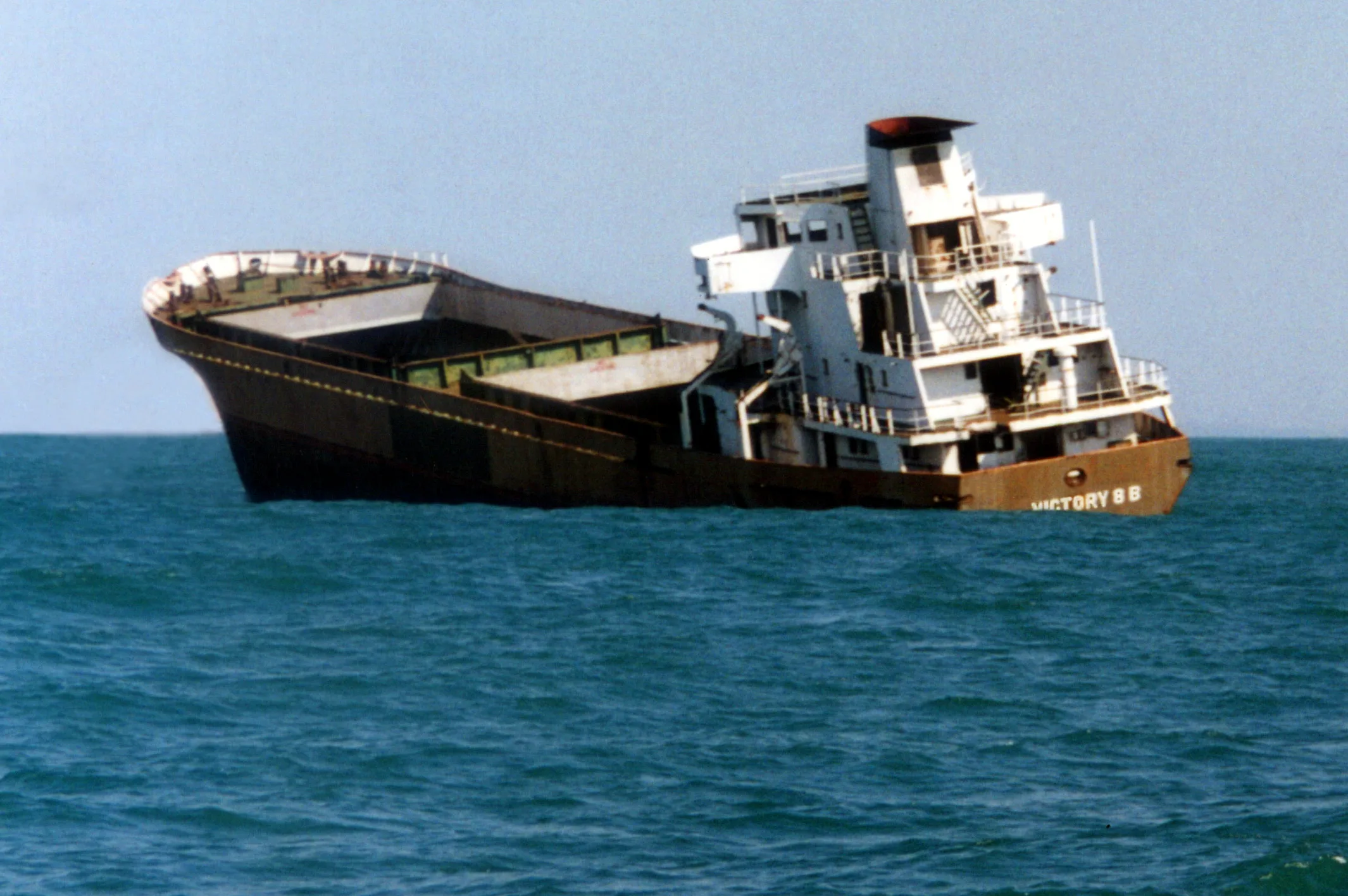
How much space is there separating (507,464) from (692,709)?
20681mm

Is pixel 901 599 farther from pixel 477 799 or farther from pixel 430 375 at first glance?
pixel 430 375

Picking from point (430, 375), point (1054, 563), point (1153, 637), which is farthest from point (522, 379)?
point (1153, 637)

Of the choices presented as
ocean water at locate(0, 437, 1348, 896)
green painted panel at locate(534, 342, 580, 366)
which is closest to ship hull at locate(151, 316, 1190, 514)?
ocean water at locate(0, 437, 1348, 896)

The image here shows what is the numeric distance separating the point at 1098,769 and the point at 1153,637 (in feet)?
21.2

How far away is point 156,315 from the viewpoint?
53000mm

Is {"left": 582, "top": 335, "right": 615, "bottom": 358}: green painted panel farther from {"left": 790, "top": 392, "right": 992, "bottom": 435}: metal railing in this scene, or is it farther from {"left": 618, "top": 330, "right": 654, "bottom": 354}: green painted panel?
{"left": 790, "top": 392, "right": 992, "bottom": 435}: metal railing

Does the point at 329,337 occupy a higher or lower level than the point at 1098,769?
higher

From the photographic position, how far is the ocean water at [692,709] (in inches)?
699

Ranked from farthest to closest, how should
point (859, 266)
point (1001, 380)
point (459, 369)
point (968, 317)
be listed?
point (459, 369)
point (859, 266)
point (1001, 380)
point (968, 317)

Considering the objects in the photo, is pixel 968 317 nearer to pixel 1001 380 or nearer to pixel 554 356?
pixel 1001 380

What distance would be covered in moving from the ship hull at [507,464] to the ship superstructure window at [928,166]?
6219 mm

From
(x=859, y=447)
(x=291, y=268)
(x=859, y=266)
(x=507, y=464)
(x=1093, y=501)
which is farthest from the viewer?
(x=291, y=268)

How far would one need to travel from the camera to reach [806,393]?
40656 millimetres

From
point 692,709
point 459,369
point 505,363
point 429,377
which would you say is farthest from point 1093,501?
point 429,377
